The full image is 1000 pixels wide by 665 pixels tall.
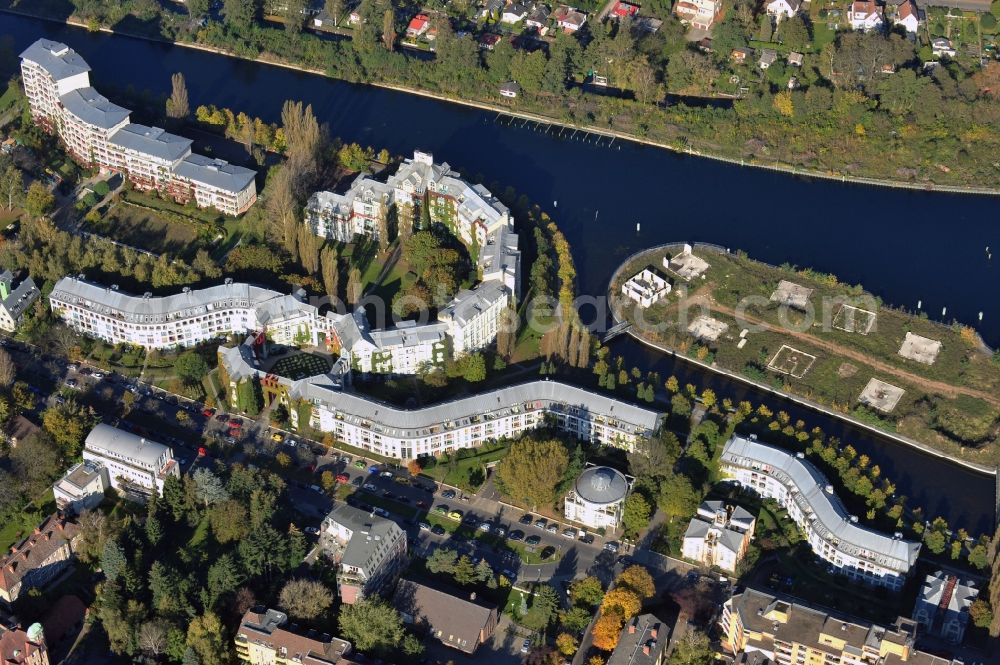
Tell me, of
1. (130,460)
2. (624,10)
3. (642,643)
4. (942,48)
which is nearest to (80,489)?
(130,460)

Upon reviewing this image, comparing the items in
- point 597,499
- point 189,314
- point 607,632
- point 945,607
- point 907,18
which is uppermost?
point 907,18

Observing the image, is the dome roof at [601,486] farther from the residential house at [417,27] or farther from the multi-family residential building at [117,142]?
the residential house at [417,27]

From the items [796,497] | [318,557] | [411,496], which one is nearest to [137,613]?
[318,557]

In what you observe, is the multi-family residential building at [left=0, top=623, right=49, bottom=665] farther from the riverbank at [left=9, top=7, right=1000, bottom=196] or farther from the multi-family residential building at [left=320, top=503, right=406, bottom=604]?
the riverbank at [left=9, top=7, right=1000, bottom=196]

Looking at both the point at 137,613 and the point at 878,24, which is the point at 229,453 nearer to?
the point at 137,613

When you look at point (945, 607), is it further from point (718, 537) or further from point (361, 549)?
point (361, 549)

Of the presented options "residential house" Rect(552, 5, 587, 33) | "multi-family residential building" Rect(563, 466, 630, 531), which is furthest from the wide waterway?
"residential house" Rect(552, 5, 587, 33)
